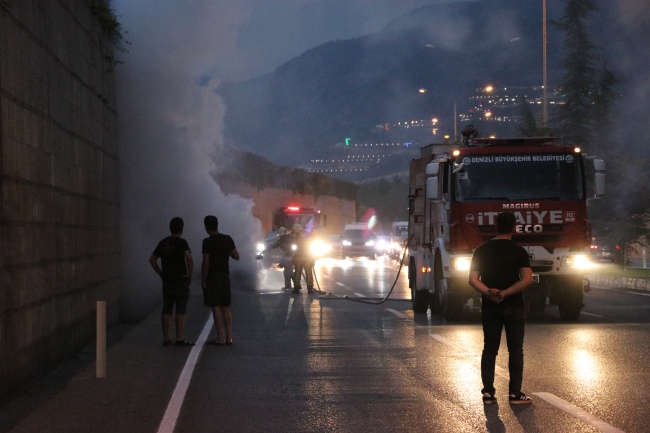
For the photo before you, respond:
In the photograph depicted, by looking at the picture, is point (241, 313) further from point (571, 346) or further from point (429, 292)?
point (571, 346)

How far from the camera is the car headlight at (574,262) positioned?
58.5 feet

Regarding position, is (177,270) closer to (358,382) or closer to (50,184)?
(50,184)

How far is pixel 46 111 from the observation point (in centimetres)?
1283

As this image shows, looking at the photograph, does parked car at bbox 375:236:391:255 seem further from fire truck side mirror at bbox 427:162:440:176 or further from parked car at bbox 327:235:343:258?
fire truck side mirror at bbox 427:162:440:176

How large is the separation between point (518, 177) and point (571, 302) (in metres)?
2.38

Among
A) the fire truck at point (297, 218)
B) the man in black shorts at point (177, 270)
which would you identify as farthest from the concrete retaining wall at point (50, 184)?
the fire truck at point (297, 218)

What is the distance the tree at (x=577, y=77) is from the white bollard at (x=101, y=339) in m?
49.2

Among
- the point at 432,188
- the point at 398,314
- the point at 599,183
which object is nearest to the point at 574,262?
the point at 599,183

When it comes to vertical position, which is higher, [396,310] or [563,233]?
[563,233]

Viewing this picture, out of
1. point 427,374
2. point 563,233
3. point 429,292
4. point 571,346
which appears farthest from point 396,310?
point 427,374

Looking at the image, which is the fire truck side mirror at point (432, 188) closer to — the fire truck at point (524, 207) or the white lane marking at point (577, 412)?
the fire truck at point (524, 207)

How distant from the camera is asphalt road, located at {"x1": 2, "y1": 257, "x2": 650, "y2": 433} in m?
8.57

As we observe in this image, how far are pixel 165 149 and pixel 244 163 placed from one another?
125 ft

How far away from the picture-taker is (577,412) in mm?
8797
